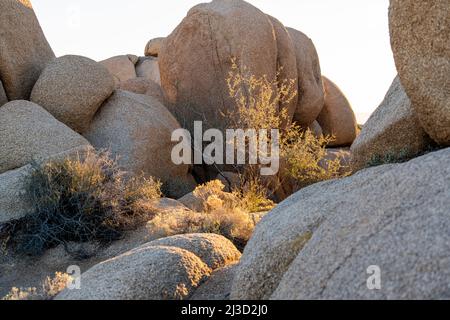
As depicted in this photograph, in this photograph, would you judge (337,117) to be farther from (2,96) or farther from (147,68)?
(147,68)

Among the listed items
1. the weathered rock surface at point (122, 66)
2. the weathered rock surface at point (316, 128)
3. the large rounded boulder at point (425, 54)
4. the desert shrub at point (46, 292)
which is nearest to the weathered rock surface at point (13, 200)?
the desert shrub at point (46, 292)

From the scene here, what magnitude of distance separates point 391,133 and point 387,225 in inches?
140

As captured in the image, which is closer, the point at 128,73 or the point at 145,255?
the point at 145,255

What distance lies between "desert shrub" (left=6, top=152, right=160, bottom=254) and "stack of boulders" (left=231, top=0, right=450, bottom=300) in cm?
374

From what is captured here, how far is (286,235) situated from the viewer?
4.52 meters

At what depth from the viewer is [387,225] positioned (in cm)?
346

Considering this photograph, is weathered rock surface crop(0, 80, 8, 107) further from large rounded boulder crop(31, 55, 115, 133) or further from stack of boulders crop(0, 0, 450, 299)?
large rounded boulder crop(31, 55, 115, 133)

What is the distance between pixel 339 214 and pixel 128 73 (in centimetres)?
2791

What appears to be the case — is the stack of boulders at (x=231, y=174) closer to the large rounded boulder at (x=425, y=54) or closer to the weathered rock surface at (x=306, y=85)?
the large rounded boulder at (x=425, y=54)

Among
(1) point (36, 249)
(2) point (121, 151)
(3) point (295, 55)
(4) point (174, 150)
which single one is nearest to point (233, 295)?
(1) point (36, 249)

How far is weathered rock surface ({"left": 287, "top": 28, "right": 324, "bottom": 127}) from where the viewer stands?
1873 cm

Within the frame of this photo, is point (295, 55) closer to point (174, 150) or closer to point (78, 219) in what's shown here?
point (174, 150)

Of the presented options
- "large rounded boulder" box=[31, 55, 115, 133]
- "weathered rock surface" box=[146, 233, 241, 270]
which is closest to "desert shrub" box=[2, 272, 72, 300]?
"weathered rock surface" box=[146, 233, 241, 270]

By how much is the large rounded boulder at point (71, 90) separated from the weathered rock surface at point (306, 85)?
289 inches
